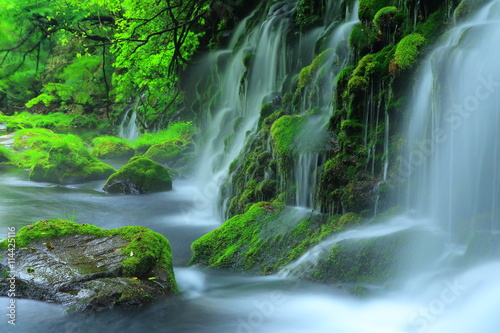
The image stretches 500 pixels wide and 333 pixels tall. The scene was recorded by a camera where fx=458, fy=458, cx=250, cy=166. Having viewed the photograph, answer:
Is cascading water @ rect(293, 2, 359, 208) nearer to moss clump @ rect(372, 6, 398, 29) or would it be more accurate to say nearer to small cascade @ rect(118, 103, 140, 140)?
moss clump @ rect(372, 6, 398, 29)

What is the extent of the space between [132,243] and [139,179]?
667 centimetres

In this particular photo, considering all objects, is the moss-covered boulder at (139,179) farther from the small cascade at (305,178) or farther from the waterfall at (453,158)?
the waterfall at (453,158)

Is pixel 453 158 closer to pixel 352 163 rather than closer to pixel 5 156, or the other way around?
pixel 352 163

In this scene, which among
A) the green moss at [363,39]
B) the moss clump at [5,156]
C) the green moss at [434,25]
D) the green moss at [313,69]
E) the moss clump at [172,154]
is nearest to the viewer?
the green moss at [434,25]

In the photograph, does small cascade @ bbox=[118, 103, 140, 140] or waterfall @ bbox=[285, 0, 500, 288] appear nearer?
waterfall @ bbox=[285, 0, 500, 288]

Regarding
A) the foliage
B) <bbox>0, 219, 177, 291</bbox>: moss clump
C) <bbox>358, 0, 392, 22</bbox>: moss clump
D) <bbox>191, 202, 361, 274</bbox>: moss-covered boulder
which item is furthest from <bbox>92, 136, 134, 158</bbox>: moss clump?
<bbox>358, 0, 392, 22</bbox>: moss clump

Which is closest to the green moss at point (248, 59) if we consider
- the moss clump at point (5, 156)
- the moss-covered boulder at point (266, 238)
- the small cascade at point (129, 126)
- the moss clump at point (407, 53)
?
the moss-covered boulder at point (266, 238)

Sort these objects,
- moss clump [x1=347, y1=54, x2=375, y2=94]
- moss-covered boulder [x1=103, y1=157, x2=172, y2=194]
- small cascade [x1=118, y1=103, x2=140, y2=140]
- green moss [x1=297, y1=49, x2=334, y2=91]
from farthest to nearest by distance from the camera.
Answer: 1. small cascade [x1=118, y1=103, x2=140, y2=140]
2. moss-covered boulder [x1=103, y1=157, x2=172, y2=194]
3. green moss [x1=297, y1=49, x2=334, y2=91]
4. moss clump [x1=347, y1=54, x2=375, y2=94]

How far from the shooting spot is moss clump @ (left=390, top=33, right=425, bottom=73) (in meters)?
5.88

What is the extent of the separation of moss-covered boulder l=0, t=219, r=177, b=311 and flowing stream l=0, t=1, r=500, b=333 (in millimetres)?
143

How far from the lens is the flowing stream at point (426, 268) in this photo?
417cm

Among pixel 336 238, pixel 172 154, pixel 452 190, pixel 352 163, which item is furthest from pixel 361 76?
pixel 172 154

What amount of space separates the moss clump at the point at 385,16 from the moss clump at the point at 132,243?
14.6 ft

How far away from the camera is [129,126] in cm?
2180
